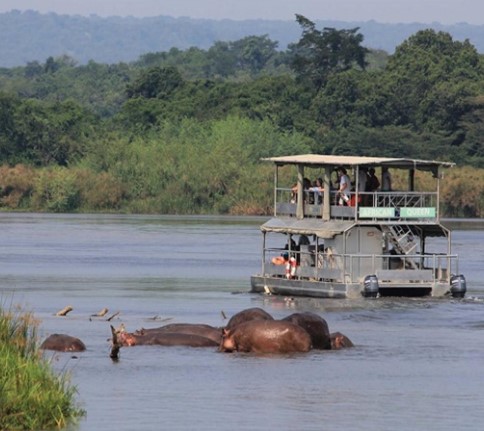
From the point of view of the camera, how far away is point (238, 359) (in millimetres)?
29875

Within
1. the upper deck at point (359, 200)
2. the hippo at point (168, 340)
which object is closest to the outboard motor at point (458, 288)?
the upper deck at point (359, 200)

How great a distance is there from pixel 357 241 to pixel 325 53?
270 feet

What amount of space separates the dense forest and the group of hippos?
66.1m

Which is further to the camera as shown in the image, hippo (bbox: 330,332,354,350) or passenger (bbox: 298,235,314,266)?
passenger (bbox: 298,235,314,266)

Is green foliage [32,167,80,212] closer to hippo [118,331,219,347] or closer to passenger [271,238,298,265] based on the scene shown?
passenger [271,238,298,265]

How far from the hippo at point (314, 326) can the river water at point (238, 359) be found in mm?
264

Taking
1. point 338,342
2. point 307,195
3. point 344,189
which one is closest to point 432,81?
point 307,195

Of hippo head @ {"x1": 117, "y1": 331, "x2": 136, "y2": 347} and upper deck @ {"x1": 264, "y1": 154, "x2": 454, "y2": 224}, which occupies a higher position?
upper deck @ {"x1": 264, "y1": 154, "x2": 454, "y2": 224}

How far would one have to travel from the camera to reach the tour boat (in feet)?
141

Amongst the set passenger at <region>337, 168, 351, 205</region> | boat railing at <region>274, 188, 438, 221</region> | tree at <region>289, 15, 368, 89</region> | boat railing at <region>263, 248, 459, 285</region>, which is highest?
tree at <region>289, 15, 368, 89</region>

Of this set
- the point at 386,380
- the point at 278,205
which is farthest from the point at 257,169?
the point at 386,380

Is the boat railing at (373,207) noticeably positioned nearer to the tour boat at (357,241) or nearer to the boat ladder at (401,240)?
the tour boat at (357,241)

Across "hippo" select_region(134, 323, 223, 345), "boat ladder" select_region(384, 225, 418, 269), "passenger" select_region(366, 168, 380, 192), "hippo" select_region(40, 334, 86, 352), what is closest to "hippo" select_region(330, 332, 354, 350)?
"hippo" select_region(134, 323, 223, 345)

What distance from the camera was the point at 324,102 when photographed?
114188mm
